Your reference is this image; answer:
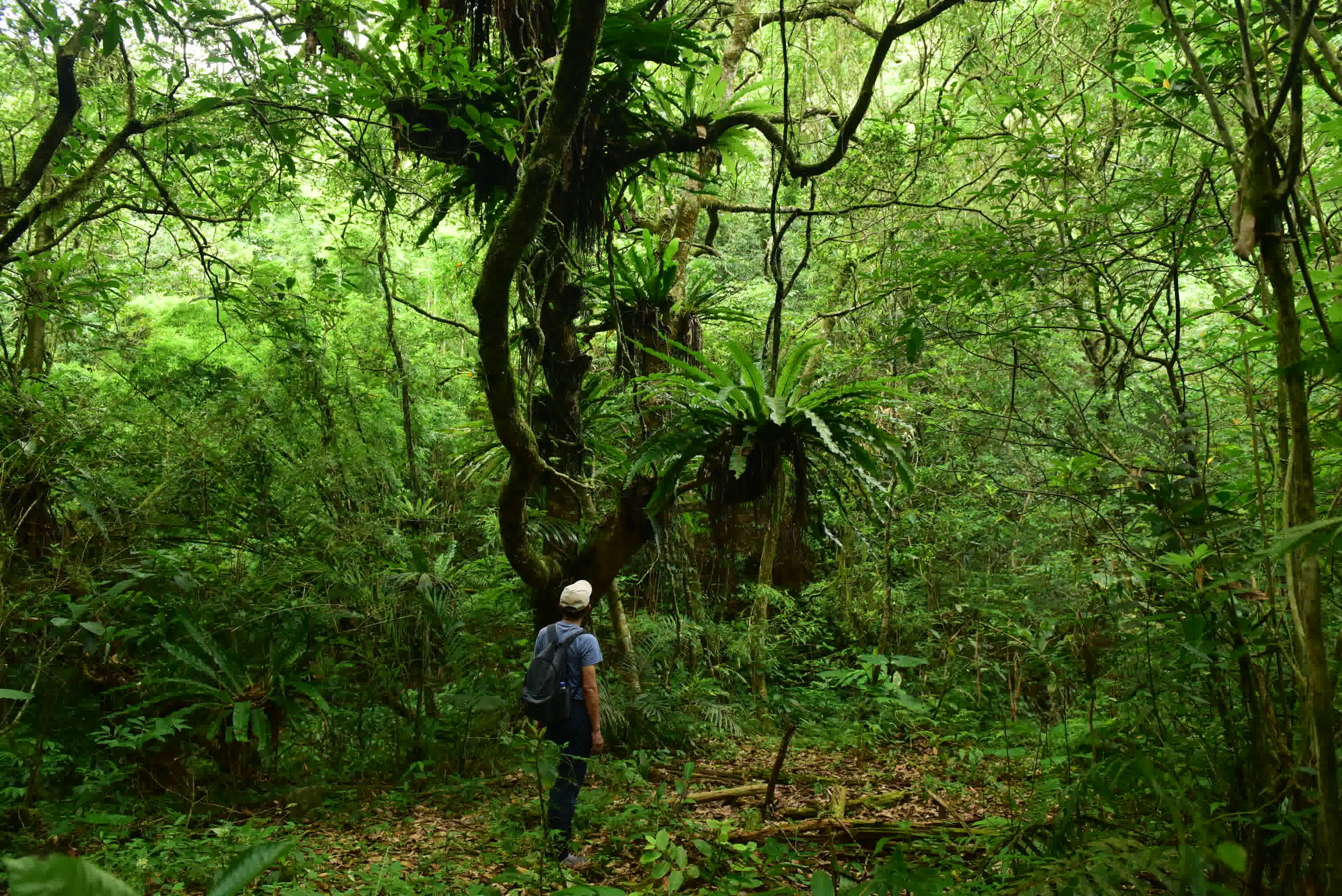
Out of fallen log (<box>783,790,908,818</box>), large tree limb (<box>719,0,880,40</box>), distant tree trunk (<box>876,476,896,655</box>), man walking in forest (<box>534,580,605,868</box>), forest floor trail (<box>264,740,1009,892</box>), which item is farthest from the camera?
distant tree trunk (<box>876,476,896,655</box>)

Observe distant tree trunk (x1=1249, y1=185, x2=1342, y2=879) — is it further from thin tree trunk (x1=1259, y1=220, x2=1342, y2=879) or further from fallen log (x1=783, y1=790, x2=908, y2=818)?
fallen log (x1=783, y1=790, x2=908, y2=818)

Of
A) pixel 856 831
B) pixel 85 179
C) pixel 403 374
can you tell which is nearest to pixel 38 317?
pixel 85 179

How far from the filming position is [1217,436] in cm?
533

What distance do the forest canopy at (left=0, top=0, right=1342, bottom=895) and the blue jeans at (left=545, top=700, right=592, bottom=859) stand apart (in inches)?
8.6

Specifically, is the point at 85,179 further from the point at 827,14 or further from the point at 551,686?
the point at 827,14

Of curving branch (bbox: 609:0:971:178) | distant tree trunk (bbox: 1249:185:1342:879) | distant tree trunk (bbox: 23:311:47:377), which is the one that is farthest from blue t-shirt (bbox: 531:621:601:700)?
distant tree trunk (bbox: 23:311:47:377)

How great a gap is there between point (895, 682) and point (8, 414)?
6185mm

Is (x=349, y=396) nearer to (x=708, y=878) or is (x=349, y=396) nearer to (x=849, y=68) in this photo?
(x=708, y=878)

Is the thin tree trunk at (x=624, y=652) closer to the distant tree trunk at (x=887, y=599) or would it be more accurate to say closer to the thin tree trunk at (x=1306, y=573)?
A: the distant tree trunk at (x=887, y=599)

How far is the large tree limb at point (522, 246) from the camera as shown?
8.82 ft

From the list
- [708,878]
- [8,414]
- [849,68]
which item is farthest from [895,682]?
[849,68]

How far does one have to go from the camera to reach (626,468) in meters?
4.38

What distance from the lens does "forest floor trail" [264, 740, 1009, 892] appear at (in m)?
3.27

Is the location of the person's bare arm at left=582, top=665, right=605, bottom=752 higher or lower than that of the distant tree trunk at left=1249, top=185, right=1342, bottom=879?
lower
